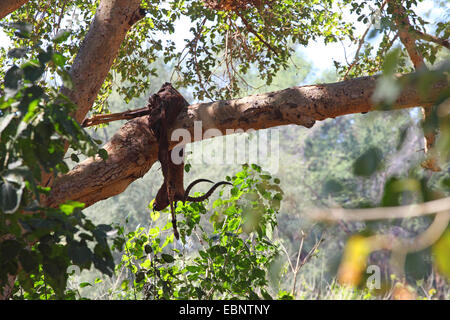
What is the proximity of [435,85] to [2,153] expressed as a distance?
108 cm

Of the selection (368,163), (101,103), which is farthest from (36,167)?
(101,103)

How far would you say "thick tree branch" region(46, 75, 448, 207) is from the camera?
1.87 metres

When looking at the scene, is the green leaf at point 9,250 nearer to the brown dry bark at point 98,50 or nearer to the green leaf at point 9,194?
the green leaf at point 9,194

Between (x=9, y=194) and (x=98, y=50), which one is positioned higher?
(x=98, y=50)

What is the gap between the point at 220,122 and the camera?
199cm

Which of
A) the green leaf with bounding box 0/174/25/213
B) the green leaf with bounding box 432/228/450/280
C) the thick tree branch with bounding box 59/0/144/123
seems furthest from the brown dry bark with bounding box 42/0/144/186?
the green leaf with bounding box 432/228/450/280

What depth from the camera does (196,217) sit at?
244 centimetres

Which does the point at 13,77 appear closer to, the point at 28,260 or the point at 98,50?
the point at 28,260

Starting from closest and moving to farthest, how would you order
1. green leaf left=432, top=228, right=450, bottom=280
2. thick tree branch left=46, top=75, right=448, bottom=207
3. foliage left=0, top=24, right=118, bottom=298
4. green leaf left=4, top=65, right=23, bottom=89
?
green leaf left=432, top=228, right=450, bottom=280
foliage left=0, top=24, right=118, bottom=298
green leaf left=4, top=65, right=23, bottom=89
thick tree branch left=46, top=75, right=448, bottom=207

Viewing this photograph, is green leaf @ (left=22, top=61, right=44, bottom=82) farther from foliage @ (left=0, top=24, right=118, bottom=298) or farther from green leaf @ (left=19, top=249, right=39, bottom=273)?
green leaf @ (left=19, top=249, right=39, bottom=273)

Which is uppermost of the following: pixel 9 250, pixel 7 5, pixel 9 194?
pixel 7 5

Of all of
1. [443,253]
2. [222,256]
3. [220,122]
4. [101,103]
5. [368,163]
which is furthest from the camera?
[101,103]

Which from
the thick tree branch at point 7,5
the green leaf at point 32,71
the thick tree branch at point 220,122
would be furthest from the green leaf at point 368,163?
the thick tree branch at point 7,5
